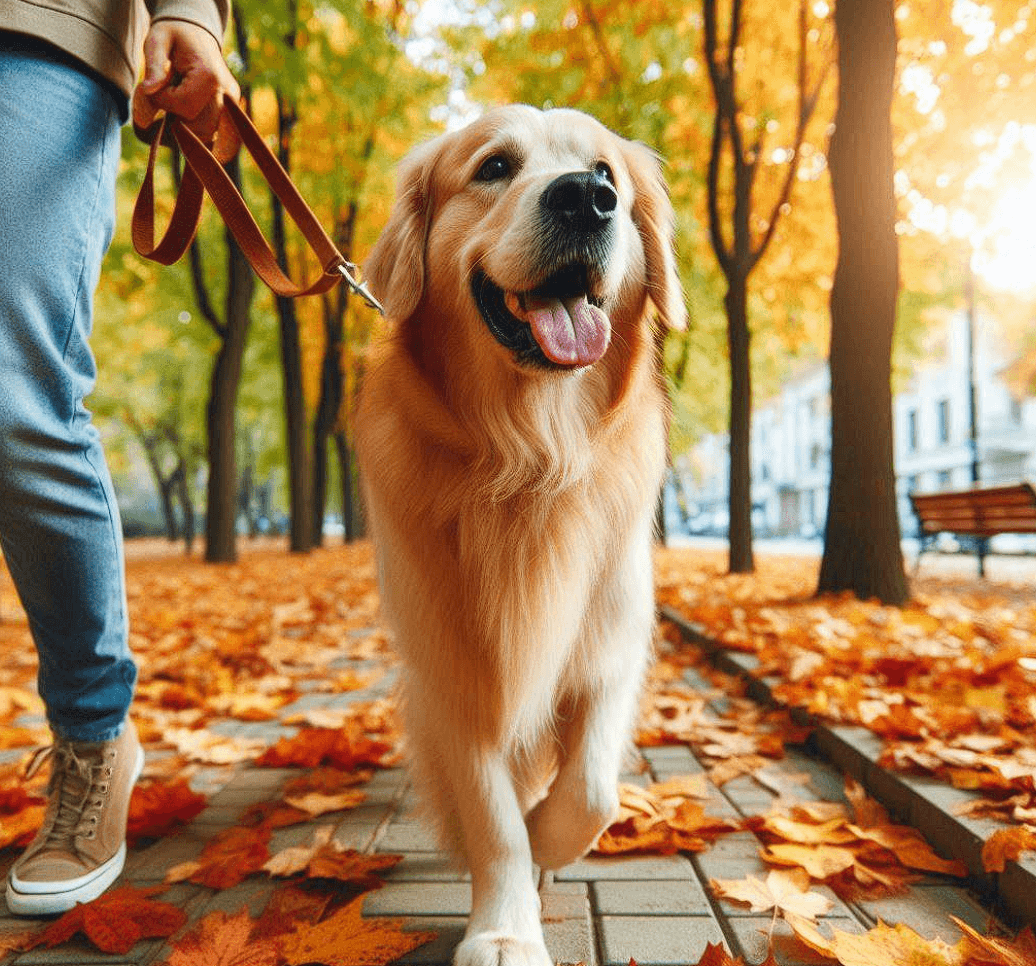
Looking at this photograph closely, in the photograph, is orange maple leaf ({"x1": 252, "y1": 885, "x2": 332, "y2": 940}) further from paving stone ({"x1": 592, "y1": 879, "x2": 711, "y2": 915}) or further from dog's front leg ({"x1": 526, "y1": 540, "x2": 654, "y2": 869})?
paving stone ({"x1": 592, "y1": 879, "x2": 711, "y2": 915})

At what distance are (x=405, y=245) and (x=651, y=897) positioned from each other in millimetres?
1737

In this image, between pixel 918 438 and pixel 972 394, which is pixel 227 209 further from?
pixel 918 438

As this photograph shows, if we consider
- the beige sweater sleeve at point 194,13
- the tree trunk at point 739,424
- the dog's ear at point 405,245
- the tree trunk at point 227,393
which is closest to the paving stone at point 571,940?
the dog's ear at point 405,245

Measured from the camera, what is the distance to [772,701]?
341 cm

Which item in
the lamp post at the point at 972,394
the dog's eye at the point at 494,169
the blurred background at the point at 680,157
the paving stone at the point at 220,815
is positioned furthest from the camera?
the lamp post at the point at 972,394

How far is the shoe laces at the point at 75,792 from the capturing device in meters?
1.97

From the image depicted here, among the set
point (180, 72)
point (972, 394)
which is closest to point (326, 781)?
point (180, 72)

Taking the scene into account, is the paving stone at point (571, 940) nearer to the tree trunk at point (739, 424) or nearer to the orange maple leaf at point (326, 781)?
the orange maple leaf at point (326, 781)

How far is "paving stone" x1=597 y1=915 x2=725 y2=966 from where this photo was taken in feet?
5.41

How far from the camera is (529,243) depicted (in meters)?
1.94

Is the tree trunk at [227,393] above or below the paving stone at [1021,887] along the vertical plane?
above

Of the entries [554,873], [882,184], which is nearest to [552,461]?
[554,873]

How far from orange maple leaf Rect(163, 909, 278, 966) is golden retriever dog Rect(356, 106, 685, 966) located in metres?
0.44

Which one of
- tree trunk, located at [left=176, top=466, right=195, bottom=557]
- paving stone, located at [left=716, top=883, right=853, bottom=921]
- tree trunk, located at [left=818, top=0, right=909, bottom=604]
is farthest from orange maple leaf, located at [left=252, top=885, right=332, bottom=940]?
tree trunk, located at [left=176, top=466, right=195, bottom=557]
